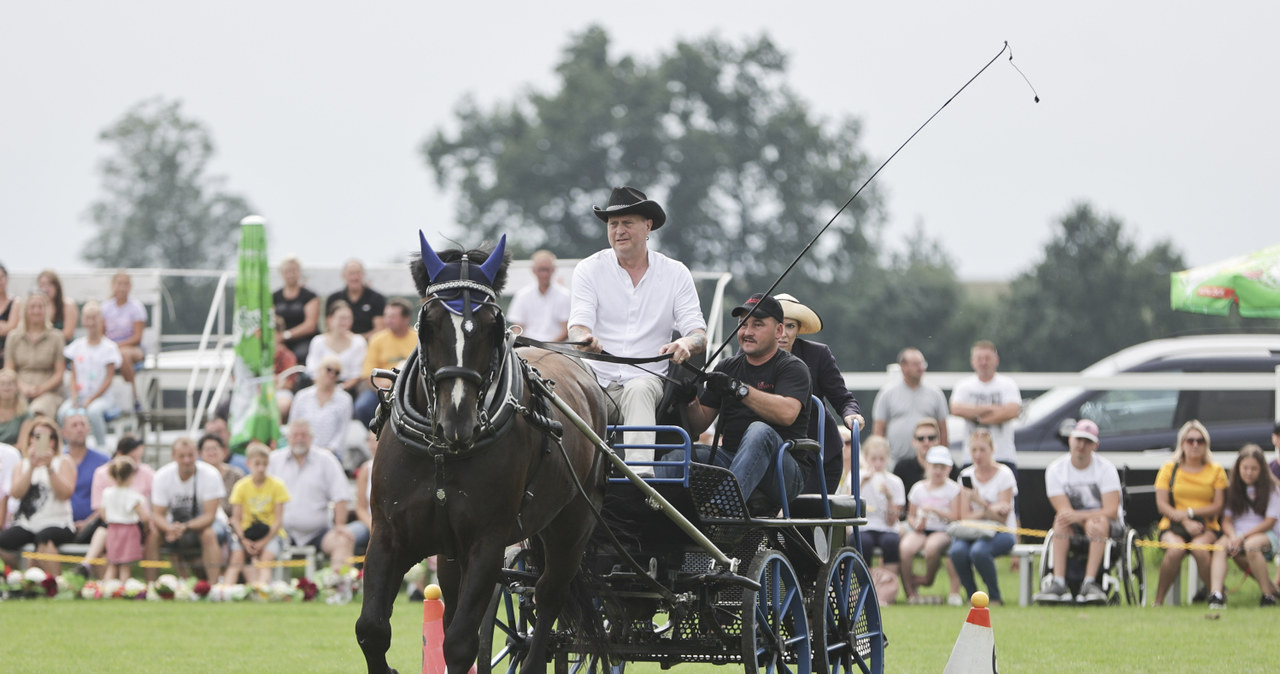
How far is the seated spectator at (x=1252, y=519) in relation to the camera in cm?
1275

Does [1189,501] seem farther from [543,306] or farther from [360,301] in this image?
[360,301]

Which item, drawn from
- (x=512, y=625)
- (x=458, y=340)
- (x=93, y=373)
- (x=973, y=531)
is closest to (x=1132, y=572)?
(x=973, y=531)

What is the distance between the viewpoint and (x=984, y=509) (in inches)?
526

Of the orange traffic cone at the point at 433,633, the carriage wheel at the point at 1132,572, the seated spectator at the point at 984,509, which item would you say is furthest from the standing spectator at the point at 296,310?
the orange traffic cone at the point at 433,633

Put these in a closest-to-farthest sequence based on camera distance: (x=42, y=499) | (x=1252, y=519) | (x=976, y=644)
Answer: (x=976, y=644) < (x=1252, y=519) < (x=42, y=499)

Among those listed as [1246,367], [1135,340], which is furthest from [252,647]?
[1135,340]

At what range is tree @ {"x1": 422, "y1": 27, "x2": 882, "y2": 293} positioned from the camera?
157 feet

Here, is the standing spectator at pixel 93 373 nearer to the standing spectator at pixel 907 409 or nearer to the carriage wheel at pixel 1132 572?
the standing spectator at pixel 907 409

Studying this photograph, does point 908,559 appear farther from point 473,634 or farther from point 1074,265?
point 1074,265

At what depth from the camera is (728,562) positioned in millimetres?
6891

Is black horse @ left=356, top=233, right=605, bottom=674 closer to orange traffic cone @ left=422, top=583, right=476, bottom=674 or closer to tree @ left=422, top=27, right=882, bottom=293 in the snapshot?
orange traffic cone @ left=422, top=583, right=476, bottom=674

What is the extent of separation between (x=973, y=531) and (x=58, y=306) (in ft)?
29.4

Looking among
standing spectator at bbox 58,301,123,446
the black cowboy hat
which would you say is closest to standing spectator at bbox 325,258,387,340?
standing spectator at bbox 58,301,123,446

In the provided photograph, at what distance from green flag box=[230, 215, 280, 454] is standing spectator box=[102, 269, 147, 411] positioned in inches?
65.7
